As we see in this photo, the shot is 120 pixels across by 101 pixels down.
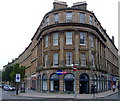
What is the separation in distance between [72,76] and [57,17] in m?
11.0

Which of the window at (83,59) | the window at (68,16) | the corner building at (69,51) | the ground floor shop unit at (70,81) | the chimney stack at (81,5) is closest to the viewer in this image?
the ground floor shop unit at (70,81)

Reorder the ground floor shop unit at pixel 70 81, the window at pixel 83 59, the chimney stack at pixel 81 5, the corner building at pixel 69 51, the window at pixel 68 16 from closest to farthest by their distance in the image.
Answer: the ground floor shop unit at pixel 70 81
the corner building at pixel 69 51
the window at pixel 83 59
the window at pixel 68 16
the chimney stack at pixel 81 5

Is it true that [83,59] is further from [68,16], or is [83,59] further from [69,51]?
[68,16]

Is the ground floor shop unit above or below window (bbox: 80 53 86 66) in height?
below

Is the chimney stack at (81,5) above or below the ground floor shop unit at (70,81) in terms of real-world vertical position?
above

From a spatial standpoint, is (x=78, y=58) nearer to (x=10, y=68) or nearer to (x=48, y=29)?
(x=48, y=29)

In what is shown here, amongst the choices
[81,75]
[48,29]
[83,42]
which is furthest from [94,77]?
[48,29]

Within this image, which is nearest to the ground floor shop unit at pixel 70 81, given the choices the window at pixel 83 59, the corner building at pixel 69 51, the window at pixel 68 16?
the corner building at pixel 69 51

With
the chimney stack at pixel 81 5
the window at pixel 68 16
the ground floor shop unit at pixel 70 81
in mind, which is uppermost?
the chimney stack at pixel 81 5

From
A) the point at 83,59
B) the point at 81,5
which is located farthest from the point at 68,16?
the point at 83,59

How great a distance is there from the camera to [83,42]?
39.1 metres

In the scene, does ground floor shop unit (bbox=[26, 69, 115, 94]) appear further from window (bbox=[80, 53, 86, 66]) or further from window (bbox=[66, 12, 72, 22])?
window (bbox=[66, 12, 72, 22])

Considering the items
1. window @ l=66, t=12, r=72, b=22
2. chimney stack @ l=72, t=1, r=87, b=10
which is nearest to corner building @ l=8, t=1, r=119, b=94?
window @ l=66, t=12, r=72, b=22

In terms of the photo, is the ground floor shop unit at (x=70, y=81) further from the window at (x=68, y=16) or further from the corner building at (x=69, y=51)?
the window at (x=68, y=16)
